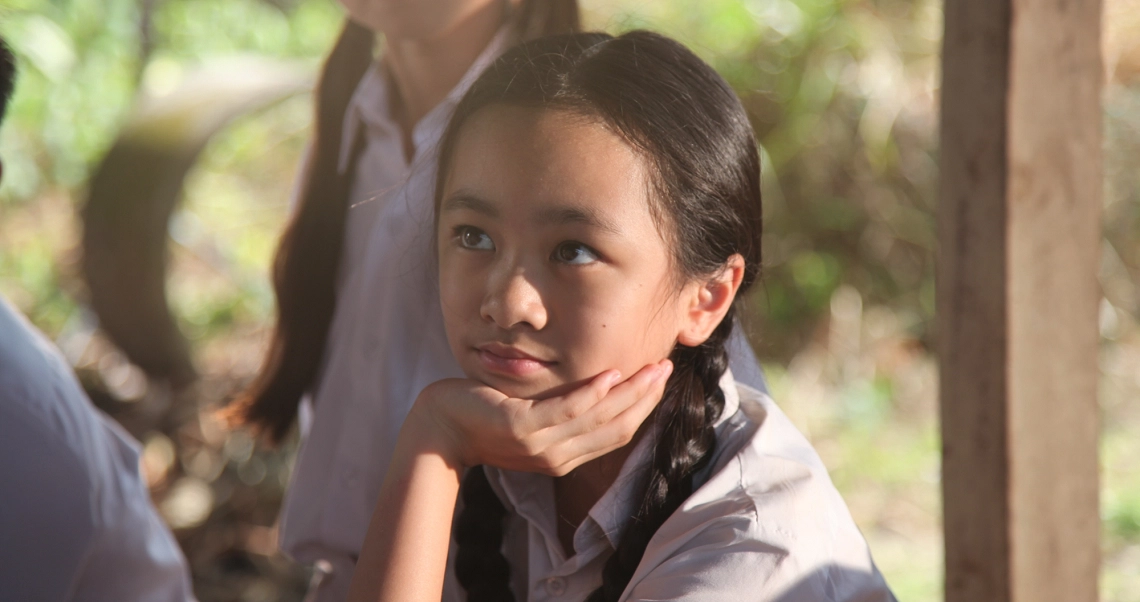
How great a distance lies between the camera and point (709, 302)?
1.48 metres

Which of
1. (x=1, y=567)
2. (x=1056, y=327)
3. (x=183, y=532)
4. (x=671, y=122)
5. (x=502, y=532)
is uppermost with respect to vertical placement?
(x=671, y=122)

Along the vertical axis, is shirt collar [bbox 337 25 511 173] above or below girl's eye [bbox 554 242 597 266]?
above

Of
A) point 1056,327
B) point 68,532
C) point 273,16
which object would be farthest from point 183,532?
point 273,16

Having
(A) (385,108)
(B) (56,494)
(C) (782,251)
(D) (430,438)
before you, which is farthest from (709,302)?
(C) (782,251)

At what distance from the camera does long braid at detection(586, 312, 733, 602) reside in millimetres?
1426

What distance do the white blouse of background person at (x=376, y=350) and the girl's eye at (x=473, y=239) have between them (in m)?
0.29

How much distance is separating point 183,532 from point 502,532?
2612 mm

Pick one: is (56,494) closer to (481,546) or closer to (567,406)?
(481,546)

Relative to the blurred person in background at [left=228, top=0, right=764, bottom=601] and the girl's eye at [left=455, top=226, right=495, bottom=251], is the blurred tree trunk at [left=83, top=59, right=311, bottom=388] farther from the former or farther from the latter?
the girl's eye at [left=455, top=226, right=495, bottom=251]

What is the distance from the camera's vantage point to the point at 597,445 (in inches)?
54.4

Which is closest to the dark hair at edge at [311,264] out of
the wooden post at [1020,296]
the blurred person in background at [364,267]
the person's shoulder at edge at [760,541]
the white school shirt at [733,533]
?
the blurred person in background at [364,267]

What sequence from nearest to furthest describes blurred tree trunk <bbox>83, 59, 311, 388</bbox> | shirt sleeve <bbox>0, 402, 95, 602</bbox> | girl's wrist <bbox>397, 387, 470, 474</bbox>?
girl's wrist <bbox>397, 387, 470, 474</bbox> < shirt sleeve <bbox>0, 402, 95, 602</bbox> < blurred tree trunk <bbox>83, 59, 311, 388</bbox>

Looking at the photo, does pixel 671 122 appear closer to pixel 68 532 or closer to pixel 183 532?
pixel 68 532

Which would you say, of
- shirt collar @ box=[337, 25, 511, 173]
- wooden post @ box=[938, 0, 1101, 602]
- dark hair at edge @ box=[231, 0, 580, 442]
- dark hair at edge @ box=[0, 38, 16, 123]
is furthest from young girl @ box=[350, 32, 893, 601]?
dark hair at edge @ box=[0, 38, 16, 123]
